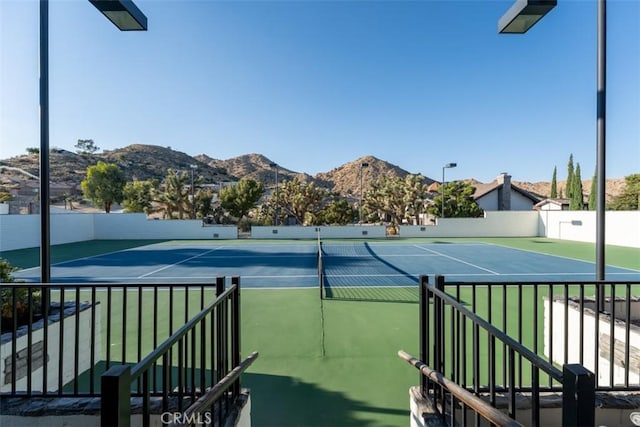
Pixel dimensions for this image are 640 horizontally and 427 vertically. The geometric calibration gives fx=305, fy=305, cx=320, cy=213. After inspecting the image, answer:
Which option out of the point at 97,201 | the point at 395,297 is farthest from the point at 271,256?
the point at 97,201

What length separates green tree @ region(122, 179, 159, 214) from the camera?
76.4 ft

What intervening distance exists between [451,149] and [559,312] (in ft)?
86.2

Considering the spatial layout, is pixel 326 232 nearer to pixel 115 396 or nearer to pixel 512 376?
pixel 512 376

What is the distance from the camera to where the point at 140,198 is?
24.8 meters

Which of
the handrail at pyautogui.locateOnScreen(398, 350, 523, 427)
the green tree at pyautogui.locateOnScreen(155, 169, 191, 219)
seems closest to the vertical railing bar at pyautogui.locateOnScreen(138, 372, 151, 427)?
the handrail at pyautogui.locateOnScreen(398, 350, 523, 427)

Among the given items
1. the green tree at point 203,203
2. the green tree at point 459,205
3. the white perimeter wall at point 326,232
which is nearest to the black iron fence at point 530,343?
the white perimeter wall at point 326,232

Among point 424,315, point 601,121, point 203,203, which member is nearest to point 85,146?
point 203,203

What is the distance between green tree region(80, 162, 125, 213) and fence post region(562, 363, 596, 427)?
3251 cm

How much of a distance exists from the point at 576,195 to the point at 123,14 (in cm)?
3405

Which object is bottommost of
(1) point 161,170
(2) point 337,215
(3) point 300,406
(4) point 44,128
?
(3) point 300,406

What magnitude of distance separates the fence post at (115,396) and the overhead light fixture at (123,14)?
3.04 metres

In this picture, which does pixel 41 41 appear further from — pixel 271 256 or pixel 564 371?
pixel 271 256

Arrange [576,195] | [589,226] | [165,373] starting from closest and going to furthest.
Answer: [165,373], [589,226], [576,195]

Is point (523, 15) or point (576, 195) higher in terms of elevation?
point (523, 15)
